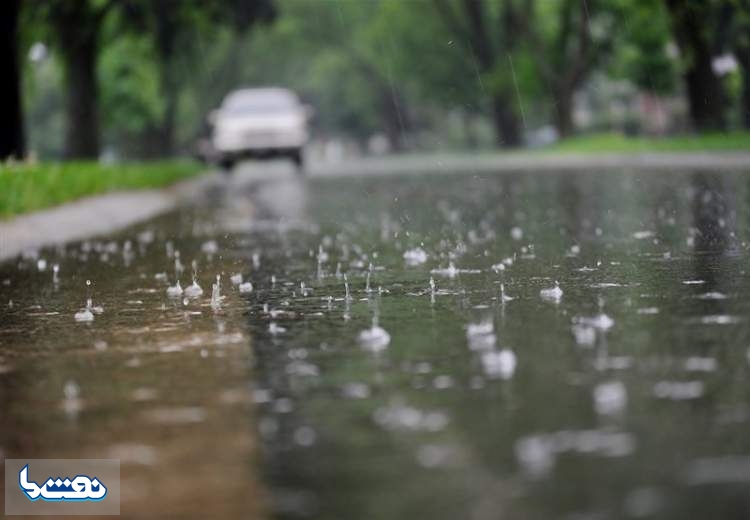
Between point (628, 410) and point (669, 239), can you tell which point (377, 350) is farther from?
point (669, 239)

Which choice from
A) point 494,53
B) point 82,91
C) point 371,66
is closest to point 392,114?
point 371,66

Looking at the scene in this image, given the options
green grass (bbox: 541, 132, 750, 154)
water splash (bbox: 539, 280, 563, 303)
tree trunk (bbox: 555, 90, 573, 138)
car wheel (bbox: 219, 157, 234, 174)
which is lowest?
water splash (bbox: 539, 280, 563, 303)

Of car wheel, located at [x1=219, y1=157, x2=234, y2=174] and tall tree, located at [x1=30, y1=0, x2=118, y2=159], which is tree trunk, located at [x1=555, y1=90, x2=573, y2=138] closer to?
car wheel, located at [x1=219, y1=157, x2=234, y2=174]

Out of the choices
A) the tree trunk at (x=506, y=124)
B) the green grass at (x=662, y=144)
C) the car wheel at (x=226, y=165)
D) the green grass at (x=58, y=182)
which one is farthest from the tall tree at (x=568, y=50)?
A: the green grass at (x=58, y=182)

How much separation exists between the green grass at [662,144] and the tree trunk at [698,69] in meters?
0.74

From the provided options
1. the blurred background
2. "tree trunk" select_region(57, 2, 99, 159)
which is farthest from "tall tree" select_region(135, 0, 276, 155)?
"tree trunk" select_region(57, 2, 99, 159)

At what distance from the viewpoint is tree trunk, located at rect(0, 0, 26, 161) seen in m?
28.2

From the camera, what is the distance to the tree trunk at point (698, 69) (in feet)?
126

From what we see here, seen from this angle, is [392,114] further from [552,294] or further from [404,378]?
[404,378]

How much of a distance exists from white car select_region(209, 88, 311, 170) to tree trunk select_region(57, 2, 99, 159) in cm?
836

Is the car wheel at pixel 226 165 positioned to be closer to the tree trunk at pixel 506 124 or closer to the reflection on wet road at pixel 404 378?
the tree trunk at pixel 506 124

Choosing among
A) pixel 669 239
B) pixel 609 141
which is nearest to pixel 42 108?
pixel 609 141

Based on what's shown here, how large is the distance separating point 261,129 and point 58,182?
21.2 m

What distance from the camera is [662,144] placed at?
43125 millimetres
